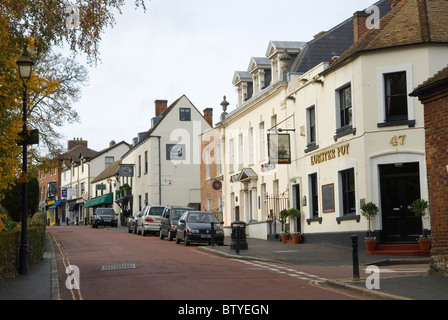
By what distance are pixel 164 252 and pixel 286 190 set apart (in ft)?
31.6

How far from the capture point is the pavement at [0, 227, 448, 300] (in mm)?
12984

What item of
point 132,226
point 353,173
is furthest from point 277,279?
point 132,226

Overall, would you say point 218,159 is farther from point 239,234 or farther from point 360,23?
point 239,234

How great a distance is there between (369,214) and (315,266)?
479 centimetres

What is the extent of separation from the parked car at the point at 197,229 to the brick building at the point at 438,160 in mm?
13215

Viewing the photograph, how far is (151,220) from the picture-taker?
40.2 meters

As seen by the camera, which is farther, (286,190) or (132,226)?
(132,226)

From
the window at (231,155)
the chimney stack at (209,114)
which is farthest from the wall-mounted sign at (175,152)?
the window at (231,155)

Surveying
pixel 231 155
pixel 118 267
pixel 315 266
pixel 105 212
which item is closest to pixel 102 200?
pixel 105 212

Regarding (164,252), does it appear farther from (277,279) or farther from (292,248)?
(277,279)

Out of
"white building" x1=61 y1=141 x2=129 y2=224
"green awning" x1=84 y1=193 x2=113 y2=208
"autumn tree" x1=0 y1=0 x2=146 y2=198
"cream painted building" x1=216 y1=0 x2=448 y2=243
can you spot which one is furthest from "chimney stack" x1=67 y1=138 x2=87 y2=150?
"autumn tree" x1=0 y1=0 x2=146 y2=198

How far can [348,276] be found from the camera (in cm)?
1722
